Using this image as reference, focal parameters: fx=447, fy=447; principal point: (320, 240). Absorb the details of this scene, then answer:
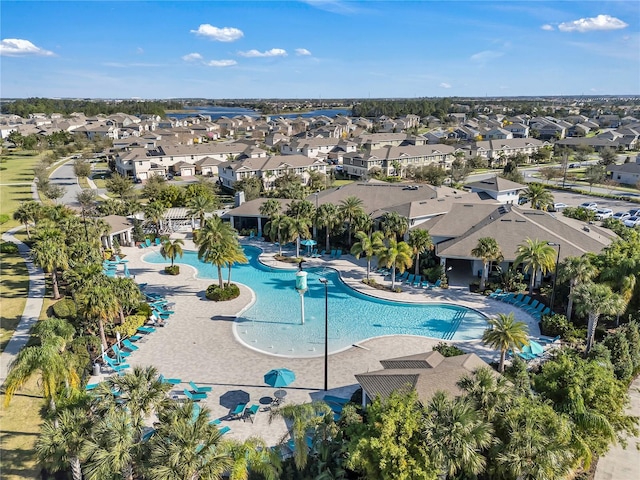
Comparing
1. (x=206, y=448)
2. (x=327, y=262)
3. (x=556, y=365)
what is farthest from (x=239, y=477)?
(x=327, y=262)

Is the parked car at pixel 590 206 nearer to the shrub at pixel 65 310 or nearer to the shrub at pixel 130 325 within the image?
the shrub at pixel 130 325

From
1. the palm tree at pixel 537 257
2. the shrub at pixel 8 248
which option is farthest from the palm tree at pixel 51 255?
the palm tree at pixel 537 257

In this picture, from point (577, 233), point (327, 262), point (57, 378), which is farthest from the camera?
point (327, 262)

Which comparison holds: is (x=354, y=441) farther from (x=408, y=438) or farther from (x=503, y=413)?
(x=503, y=413)

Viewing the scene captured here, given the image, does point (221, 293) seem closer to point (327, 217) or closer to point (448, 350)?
point (327, 217)

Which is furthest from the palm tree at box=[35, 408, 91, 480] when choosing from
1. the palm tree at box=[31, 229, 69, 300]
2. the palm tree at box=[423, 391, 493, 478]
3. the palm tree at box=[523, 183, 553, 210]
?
the palm tree at box=[523, 183, 553, 210]

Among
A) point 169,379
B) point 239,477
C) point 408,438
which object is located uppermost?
point 408,438

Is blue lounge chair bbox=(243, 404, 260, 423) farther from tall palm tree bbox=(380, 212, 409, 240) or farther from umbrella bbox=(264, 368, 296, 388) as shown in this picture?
tall palm tree bbox=(380, 212, 409, 240)
